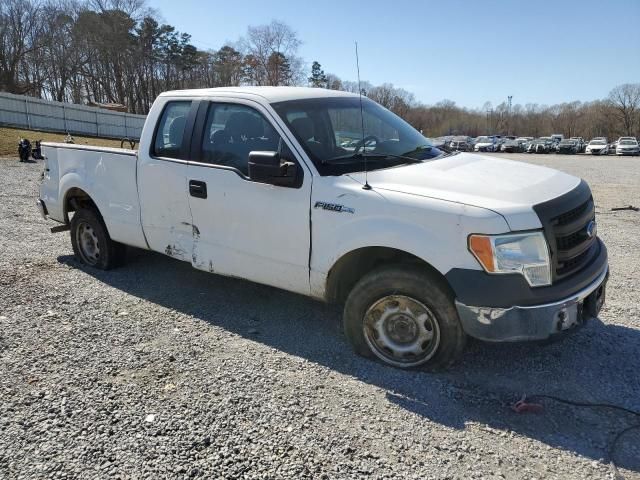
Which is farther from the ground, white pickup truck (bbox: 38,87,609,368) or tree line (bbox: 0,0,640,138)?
tree line (bbox: 0,0,640,138)

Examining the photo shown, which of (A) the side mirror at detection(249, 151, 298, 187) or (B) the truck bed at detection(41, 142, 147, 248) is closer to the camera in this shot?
(A) the side mirror at detection(249, 151, 298, 187)

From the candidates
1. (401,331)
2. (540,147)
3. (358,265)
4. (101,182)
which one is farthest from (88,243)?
(540,147)

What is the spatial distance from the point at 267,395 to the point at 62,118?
126 ft

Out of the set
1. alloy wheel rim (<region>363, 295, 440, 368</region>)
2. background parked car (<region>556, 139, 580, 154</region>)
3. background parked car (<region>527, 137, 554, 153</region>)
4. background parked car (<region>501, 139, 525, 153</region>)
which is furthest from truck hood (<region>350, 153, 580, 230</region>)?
background parked car (<region>501, 139, 525, 153</region>)

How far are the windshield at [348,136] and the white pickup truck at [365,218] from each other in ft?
0.06

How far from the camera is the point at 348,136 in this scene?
437cm

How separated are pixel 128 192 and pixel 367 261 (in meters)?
2.69

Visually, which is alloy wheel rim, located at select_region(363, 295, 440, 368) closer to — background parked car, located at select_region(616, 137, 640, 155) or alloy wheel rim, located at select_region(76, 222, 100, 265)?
alloy wheel rim, located at select_region(76, 222, 100, 265)

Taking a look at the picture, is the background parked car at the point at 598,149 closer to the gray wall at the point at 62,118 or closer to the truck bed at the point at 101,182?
the gray wall at the point at 62,118

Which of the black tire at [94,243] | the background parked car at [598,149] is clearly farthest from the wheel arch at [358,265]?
the background parked car at [598,149]

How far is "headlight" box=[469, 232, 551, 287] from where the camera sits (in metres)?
3.13

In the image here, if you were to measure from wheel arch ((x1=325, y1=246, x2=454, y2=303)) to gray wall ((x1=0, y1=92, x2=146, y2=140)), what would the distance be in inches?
1210

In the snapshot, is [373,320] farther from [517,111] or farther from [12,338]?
[517,111]

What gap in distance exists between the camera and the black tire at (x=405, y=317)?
3430mm
